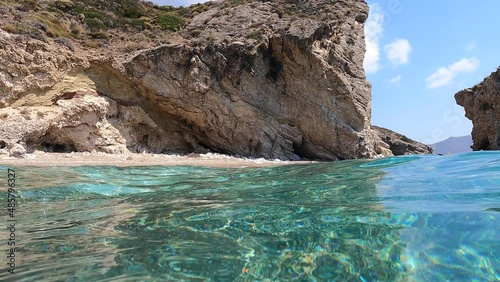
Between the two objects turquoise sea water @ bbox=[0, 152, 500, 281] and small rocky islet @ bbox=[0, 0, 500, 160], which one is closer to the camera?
turquoise sea water @ bbox=[0, 152, 500, 281]

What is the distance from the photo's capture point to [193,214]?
4406 mm

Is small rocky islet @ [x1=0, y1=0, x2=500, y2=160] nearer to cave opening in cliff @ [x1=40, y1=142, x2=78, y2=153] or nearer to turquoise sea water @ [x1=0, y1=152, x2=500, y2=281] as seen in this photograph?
cave opening in cliff @ [x1=40, y1=142, x2=78, y2=153]

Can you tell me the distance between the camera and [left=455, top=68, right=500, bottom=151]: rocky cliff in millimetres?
30219

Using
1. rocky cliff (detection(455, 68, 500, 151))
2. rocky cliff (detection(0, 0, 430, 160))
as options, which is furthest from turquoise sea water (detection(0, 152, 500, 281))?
rocky cliff (detection(455, 68, 500, 151))

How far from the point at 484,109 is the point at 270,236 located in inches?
1412

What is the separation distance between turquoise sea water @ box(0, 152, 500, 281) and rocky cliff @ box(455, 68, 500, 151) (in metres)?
30.4

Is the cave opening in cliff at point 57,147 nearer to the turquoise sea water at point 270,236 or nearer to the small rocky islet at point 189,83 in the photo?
the small rocky islet at point 189,83

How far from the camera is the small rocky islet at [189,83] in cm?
1622

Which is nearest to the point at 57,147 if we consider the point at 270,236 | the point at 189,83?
the point at 189,83

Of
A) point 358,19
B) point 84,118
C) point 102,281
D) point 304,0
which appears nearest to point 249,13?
point 304,0

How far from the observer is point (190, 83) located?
63.0 feet

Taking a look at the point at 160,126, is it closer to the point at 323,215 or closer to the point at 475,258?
the point at 323,215

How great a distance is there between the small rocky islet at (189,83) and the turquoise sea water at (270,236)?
1196cm

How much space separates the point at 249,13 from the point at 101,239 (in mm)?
23134
